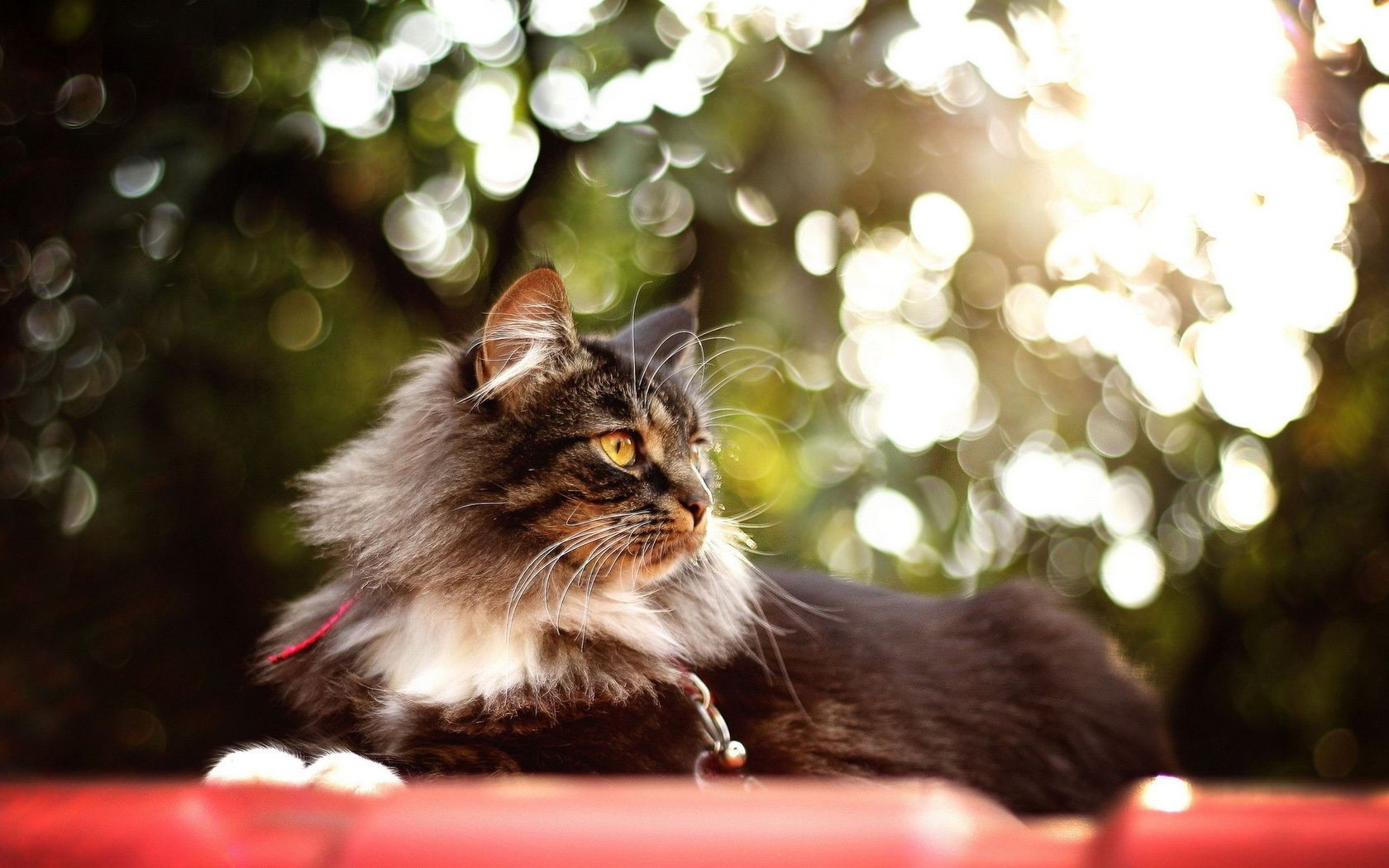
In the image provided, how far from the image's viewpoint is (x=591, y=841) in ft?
1.31

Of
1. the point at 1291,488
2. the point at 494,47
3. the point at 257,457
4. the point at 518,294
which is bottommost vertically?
the point at 257,457

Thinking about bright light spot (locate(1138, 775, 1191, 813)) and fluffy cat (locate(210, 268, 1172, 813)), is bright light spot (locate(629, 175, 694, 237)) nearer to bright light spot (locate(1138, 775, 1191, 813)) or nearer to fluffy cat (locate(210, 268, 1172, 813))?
fluffy cat (locate(210, 268, 1172, 813))

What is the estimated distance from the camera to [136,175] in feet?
6.73

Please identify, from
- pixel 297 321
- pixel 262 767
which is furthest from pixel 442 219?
pixel 262 767

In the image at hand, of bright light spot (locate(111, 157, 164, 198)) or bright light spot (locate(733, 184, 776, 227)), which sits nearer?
bright light spot (locate(111, 157, 164, 198))

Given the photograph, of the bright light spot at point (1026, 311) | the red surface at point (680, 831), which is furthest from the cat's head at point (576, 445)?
the bright light spot at point (1026, 311)

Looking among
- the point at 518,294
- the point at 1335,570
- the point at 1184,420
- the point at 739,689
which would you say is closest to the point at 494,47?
the point at 518,294

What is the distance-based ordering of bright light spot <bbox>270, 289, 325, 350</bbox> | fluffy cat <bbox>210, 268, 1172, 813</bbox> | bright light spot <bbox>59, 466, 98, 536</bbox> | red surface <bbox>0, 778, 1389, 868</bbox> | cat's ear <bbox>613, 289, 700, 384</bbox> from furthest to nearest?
bright light spot <bbox>270, 289, 325, 350</bbox>, bright light spot <bbox>59, 466, 98, 536</bbox>, cat's ear <bbox>613, 289, 700, 384</bbox>, fluffy cat <bbox>210, 268, 1172, 813</bbox>, red surface <bbox>0, 778, 1389, 868</bbox>

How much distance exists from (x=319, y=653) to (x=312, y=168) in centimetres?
136

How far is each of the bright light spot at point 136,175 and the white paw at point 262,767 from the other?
1.30 metres

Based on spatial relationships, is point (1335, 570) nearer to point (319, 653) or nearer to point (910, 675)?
point (910, 675)

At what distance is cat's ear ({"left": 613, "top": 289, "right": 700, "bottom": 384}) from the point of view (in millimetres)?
1986

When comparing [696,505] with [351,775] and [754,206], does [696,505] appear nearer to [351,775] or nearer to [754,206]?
[351,775]

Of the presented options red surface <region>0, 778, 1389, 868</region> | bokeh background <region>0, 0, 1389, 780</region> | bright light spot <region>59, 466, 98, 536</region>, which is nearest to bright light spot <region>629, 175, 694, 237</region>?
bokeh background <region>0, 0, 1389, 780</region>
